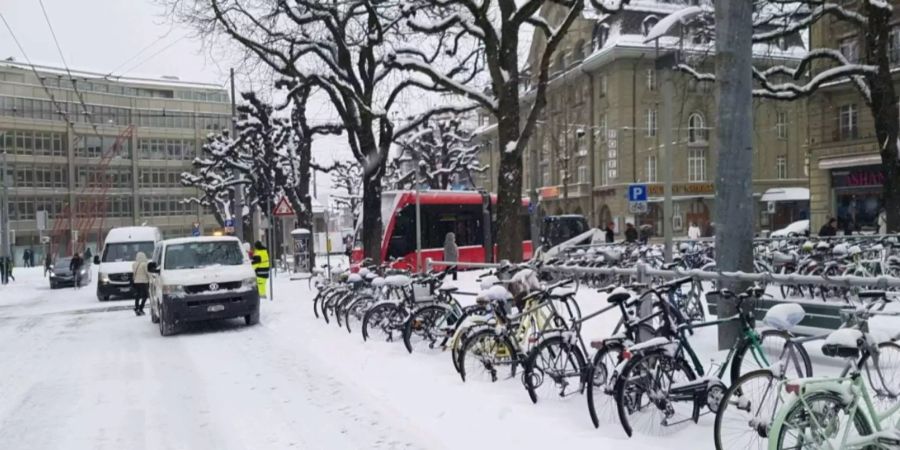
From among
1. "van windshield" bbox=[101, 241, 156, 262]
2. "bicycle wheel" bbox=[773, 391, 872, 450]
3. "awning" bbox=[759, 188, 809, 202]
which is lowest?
"bicycle wheel" bbox=[773, 391, 872, 450]

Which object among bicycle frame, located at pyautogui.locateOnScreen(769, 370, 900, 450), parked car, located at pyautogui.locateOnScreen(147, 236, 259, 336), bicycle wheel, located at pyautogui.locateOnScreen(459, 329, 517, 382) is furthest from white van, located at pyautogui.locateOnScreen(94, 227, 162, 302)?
bicycle frame, located at pyautogui.locateOnScreen(769, 370, 900, 450)

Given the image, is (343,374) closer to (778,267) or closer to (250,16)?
(778,267)

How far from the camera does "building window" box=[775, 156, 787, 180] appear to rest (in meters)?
51.2

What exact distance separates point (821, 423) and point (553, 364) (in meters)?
2.97

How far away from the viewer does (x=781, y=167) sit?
51.4 meters

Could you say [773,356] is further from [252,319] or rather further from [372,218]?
[372,218]

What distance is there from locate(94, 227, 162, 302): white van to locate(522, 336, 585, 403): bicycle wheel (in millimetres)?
17973

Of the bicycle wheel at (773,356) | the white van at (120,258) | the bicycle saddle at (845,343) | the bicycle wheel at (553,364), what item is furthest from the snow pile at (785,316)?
the white van at (120,258)

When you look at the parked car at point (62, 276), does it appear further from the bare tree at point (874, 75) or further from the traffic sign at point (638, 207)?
the bare tree at point (874, 75)

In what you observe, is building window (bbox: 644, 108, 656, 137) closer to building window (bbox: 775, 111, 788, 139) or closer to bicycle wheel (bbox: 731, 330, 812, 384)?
building window (bbox: 775, 111, 788, 139)

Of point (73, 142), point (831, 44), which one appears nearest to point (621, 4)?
point (831, 44)

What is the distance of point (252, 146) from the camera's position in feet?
119

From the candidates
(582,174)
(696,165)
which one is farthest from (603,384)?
(582,174)

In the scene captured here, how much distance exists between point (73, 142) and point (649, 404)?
243 ft
